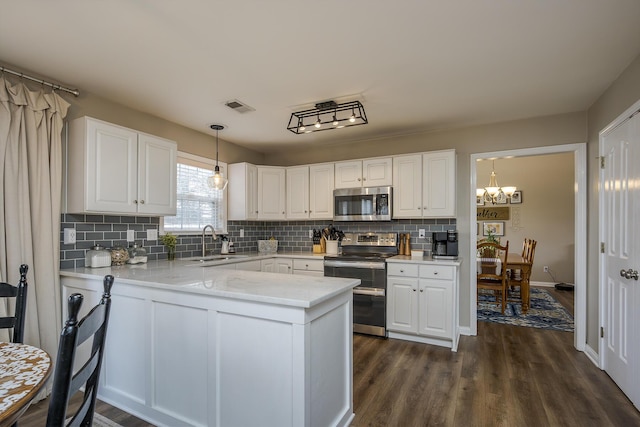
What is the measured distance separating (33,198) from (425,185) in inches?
140

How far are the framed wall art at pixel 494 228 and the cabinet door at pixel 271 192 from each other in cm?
480

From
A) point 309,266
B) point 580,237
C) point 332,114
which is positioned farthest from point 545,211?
point 332,114

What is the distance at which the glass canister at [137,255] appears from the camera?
300cm

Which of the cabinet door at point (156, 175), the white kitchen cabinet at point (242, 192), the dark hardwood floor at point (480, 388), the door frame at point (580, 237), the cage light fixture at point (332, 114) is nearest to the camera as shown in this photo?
the dark hardwood floor at point (480, 388)

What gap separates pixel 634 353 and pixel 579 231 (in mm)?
1317

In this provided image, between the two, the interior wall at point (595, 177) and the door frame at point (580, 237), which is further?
the door frame at point (580, 237)

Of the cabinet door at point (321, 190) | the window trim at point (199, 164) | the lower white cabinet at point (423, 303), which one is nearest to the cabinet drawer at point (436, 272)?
the lower white cabinet at point (423, 303)

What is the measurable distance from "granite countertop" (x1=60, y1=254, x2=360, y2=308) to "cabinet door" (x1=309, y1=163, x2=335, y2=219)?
7.11 feet

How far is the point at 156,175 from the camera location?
3.04m

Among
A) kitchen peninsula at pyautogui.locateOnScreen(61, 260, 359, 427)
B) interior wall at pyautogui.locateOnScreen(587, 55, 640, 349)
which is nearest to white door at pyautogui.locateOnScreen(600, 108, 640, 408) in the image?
interior wall at pyautogui.locateOnScreen(587, 55, 640, 349)

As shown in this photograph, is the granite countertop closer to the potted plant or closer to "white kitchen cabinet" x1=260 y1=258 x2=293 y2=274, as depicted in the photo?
the potted plant

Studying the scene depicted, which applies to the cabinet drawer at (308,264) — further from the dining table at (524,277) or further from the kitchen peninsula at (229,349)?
the dining table at (524,277)

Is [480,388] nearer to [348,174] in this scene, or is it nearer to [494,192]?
[348,174]

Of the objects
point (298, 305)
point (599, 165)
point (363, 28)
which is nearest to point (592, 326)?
point (599, 165)
